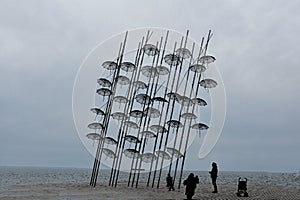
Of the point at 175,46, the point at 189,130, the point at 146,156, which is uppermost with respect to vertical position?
the point at 175,46

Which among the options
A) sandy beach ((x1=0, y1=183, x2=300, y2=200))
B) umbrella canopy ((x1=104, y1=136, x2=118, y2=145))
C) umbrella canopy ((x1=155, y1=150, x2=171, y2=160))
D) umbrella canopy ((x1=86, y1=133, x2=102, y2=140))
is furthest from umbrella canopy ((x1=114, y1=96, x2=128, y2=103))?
sandy beach ((x1=0, y1=183, x2=300, y2=200))

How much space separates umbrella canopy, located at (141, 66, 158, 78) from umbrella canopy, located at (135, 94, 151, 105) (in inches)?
58.9

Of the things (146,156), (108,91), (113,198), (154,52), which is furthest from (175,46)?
(113,198)

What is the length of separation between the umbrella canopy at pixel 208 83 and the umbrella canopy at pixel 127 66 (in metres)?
5.35

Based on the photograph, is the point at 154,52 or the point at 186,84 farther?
the point at 154,52

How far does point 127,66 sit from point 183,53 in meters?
4.10

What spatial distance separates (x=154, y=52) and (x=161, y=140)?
6.58 metres

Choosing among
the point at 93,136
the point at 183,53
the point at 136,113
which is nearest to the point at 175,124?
the point at 136,113

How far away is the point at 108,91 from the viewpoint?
28.0 meters

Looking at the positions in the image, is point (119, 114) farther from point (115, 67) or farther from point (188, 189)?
point (188, 189)

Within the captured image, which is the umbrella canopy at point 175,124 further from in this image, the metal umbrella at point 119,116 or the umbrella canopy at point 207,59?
the umbrella canopy at point 207,59

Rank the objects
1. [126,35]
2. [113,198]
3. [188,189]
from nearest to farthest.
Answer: [188,189]
[113,198]
[126,35]

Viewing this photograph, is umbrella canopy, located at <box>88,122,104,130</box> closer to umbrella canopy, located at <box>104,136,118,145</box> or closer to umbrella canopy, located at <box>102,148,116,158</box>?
umbrella canopy, located at <box>104,136,118,145</box>

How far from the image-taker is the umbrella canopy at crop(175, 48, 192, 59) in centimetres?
2813
